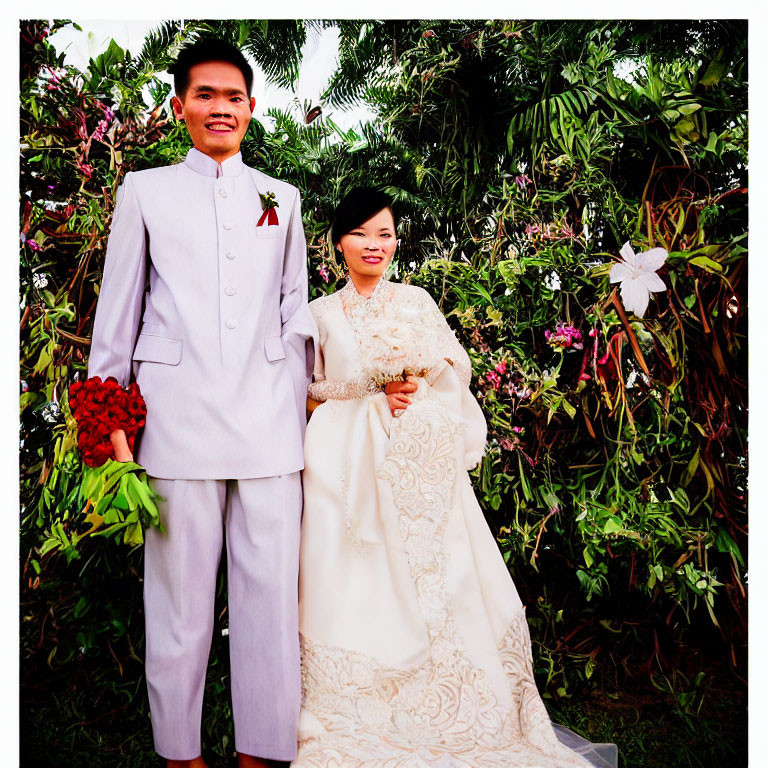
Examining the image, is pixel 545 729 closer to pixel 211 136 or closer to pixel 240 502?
pixel 240 502

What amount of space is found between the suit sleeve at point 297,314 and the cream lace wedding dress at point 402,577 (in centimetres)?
9

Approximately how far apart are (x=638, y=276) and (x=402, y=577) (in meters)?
1.70

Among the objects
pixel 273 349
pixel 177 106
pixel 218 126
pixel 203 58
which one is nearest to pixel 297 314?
pixel 273 349

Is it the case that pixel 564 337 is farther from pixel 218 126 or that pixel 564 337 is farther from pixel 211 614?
pixel 211 614

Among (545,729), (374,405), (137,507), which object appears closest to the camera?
(137,507)

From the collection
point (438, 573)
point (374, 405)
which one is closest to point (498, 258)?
point (374, 405)

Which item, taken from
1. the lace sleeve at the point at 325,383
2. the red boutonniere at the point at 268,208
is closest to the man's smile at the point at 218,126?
the red boutonniere at the point at 268,208

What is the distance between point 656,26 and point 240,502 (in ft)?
8.89

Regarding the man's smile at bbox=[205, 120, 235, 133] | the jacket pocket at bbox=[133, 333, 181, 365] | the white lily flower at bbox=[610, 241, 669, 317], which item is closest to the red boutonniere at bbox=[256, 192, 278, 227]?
the man's smile at bbox=[205, 120, 235, 133]

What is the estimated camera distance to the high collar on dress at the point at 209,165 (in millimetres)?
2850

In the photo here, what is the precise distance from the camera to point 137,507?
2.62 metres

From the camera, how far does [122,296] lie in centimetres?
277

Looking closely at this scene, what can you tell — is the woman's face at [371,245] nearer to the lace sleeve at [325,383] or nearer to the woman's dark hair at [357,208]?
the woman's dark hair at [357,208]

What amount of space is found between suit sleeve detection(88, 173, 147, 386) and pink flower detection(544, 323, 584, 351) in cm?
179
